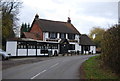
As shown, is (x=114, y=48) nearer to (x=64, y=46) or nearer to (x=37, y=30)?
(x=64, y=46)

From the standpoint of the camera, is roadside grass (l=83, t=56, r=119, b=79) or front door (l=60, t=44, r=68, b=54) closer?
roadside grass (l=83, t=56, r=119, b=79)

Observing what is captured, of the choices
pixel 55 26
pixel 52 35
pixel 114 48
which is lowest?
pixel 114 48

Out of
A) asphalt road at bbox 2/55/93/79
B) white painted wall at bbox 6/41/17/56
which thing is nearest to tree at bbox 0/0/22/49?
white painted wall at bbox 6/41/17/56

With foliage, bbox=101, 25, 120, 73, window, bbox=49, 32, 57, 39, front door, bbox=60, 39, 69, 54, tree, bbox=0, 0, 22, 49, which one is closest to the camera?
foliage, bbox=101, 25, 120, 73

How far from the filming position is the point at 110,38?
15.2 m

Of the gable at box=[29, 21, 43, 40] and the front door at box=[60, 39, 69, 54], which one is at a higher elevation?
the gable at box=[29, 21, 43, 40]

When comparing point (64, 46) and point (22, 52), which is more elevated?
point (64, 46)

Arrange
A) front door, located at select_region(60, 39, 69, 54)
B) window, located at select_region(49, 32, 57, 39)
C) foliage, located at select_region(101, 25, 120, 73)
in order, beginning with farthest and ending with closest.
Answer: window, located at select_region(49, 32, 57, 39)
front door, located at select_region(60, 39, 69, 54)
foliage, located at select_region(101, 25, 120, 73)

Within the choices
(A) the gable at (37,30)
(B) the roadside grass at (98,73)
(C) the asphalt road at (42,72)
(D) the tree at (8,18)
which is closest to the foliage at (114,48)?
(B) the roadside grass at (98,73)

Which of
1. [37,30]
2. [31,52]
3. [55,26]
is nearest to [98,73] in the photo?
[31,52]

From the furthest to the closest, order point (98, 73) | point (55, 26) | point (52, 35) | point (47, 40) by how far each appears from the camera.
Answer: point (55, 26), point (52, 35), point (47, 40), point (98, 73)

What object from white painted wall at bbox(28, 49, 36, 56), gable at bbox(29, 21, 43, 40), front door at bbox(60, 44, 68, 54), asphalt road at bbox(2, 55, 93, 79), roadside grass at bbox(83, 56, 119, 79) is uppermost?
gable at bbox(29, 21, 43, 40)

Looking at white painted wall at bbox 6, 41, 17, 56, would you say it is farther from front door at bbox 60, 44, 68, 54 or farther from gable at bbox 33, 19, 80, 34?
front door at bbox 60, 44, 68, 54

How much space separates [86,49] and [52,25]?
13533mm
